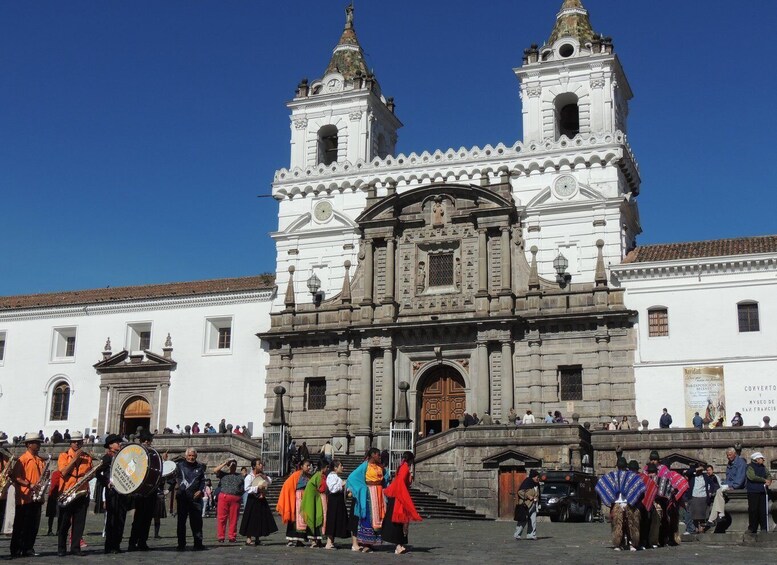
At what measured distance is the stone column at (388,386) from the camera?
129ft

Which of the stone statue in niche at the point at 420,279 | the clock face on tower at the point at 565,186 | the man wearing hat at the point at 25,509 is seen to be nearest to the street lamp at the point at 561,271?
the clock face on tower at the point at 565,186

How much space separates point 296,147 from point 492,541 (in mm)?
27428

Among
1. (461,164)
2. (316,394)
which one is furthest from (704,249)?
(316,394)

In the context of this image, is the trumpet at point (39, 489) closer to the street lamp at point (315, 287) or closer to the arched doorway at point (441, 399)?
the arched doorway at point (441, 399)

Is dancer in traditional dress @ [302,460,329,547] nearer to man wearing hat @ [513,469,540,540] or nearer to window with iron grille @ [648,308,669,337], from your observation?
man wearing hat @ [513,469,540,540]

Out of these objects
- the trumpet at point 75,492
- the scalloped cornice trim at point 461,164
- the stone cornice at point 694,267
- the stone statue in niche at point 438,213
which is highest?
the scalloped cornice trim at point 461,164

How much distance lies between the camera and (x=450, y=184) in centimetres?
4081

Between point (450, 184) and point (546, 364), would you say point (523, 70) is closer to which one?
point (450, 184)

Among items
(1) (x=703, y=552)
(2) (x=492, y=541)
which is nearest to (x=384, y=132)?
(2) (x=492, y=541)

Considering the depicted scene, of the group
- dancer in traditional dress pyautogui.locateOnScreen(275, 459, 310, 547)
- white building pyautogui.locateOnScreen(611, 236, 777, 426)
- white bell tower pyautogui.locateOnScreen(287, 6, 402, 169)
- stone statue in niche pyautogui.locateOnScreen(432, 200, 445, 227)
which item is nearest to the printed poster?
white building pyautogui.locateOnScreen(611, 236, 777, 426)

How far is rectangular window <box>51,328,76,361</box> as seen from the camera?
46062 mm

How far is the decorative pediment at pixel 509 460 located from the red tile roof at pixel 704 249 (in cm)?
985

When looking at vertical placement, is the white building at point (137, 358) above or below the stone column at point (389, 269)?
below

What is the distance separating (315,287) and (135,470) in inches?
1026
